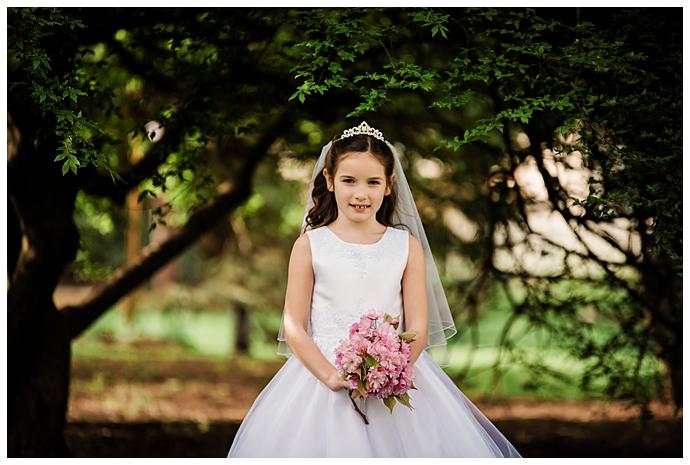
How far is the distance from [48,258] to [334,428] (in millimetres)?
3047

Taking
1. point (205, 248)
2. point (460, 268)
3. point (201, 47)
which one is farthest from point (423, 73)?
point (205, 248)

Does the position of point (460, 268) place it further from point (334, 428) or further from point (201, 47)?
point (334, 428)

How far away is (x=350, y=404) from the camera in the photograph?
11.3 ft

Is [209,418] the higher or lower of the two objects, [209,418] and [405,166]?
the lower

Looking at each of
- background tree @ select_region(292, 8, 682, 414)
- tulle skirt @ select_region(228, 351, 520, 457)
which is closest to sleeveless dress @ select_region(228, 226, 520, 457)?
tulle skirt @ select_region(228, 351, 520, 457)

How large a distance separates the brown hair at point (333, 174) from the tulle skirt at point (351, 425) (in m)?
0.67

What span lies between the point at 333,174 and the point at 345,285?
1.67 ft

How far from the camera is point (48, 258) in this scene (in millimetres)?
5598

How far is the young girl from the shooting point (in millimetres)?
3418

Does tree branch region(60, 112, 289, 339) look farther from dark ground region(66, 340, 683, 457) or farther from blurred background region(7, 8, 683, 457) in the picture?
dark ground region(66, 340, 683, 457)

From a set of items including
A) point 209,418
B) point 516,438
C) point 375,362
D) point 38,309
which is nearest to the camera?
point 375,362

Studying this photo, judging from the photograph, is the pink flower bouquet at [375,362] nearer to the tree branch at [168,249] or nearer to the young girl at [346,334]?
the young girl at [346,334]

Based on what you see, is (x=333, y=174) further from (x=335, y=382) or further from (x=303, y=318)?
(x=335, y=382)

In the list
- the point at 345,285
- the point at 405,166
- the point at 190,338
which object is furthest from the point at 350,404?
the point at 190,338
